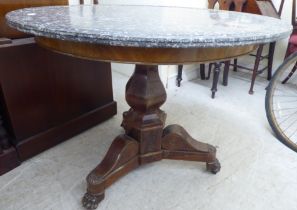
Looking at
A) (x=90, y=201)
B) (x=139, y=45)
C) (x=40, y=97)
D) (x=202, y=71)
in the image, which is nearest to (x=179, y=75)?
(x=202, y=71)

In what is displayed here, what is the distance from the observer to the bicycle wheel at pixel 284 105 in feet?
4.67

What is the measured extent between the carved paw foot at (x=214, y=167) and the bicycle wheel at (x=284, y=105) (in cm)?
49

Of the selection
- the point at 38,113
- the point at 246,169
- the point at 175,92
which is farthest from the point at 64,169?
the point at 175,92

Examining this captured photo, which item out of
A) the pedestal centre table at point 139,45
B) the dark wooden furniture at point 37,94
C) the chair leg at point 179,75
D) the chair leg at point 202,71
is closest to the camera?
the pedestal centre table at point 139,45

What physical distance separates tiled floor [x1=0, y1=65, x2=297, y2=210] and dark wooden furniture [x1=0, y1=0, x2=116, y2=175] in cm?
8

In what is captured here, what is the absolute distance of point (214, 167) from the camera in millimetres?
1171

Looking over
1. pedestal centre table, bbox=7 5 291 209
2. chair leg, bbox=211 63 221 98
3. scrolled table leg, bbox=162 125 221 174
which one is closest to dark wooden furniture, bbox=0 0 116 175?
pedestal centre table, bbox=7 5 291 209

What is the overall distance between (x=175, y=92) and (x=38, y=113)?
1.16 m

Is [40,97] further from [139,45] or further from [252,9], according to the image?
[252,9]

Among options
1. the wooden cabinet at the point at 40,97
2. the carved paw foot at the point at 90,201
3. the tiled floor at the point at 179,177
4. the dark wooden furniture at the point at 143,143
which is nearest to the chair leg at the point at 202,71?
the tiled floor at the point at 179,177

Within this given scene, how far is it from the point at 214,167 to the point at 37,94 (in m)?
0.90

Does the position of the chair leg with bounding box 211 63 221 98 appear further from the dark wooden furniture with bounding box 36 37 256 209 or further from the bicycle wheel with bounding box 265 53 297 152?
the dark wooden furniture with bounding box 36 37 256 209

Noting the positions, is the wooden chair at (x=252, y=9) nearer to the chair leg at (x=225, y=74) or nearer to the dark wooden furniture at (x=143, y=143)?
the chair leg at (x=225, y=74)

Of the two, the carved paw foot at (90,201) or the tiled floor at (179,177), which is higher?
the carved paw foot at (90,201)
